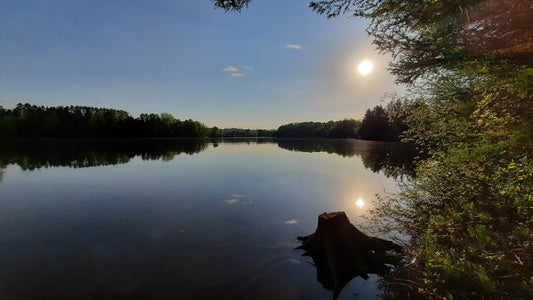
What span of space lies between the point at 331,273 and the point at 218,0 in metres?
8.22

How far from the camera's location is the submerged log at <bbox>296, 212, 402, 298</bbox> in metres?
5.74

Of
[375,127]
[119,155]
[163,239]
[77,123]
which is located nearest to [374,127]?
[375,127]

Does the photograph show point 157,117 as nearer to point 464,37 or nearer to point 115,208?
point 115,208

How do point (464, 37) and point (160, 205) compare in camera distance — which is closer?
point (464, 37)

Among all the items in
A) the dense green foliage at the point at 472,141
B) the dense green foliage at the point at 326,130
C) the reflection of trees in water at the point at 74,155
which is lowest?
the reflection of trees in water at the point at 74,155

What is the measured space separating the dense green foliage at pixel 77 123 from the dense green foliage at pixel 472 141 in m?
112

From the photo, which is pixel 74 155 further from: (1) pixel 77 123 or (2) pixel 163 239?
(1) pixel 77 123

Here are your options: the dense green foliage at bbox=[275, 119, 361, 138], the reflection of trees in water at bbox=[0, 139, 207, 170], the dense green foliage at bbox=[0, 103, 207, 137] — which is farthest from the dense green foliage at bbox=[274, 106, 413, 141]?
the dense green foliage at bbox=[0, 103, 207, 137]

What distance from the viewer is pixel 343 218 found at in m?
6.51

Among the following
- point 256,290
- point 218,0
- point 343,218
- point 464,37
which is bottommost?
point 256,290

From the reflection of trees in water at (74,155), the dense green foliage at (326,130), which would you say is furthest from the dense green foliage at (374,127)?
the reflection of trees in water at (74,155)

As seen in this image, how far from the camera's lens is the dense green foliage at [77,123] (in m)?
79.4

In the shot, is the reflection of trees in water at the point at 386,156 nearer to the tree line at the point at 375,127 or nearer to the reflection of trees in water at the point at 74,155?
the tree line at the point at 375,127

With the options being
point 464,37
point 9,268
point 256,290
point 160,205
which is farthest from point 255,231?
point 464,37
